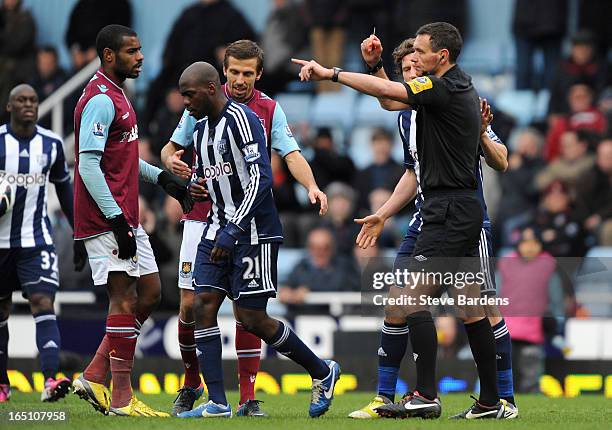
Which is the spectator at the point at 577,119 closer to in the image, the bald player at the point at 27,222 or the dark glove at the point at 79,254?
the bald player at the point at 27,222

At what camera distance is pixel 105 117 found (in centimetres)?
836

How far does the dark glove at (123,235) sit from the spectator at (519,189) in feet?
25.6

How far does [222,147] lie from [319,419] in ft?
5.78

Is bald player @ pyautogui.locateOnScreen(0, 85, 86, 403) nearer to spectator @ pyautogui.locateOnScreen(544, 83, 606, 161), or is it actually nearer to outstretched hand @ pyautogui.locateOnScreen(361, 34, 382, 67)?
outstretched hand @ pyautogui.locateOnScreen(361, 34, 382, 67)

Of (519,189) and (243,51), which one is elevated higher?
(243,51)

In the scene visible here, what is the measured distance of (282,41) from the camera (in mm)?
18109

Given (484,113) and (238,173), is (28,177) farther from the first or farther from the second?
(484,113)

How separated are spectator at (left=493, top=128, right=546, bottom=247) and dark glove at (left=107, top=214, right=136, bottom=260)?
7.79 metres

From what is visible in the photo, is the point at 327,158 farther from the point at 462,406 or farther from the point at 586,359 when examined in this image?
the point at 462,406

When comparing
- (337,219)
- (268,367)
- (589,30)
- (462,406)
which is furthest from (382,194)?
(462,406)

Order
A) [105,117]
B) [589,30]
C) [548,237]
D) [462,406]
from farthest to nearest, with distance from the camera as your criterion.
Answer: [589,30] < [548,237] < [462,406] < [105,117]

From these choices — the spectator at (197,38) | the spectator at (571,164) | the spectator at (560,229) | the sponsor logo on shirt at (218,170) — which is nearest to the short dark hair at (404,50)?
the sponsor logo on shirt at (218,170)

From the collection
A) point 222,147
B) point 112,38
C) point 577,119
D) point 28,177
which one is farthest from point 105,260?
point 577,119

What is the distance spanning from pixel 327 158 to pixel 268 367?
3827 mm
